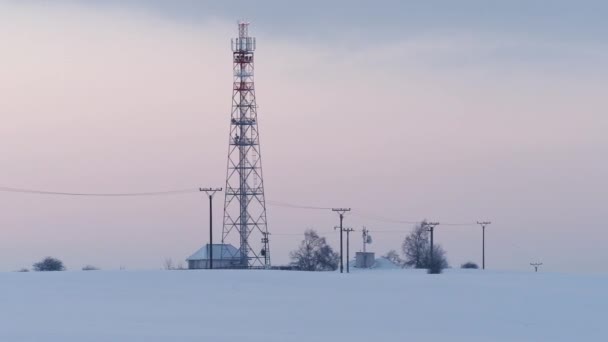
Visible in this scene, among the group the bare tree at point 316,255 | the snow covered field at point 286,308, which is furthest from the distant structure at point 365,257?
the snow covered field at point 286,308

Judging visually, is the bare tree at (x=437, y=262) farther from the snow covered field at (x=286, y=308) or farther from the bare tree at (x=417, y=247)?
the snow covered field at (x=286, y=308)

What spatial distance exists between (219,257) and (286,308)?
49064 mm

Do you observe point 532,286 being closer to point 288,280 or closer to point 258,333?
point 288,280

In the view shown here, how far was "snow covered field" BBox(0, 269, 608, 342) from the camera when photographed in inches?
1384

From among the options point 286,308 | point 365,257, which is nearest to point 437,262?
point 365,257

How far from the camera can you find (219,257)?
9344cm

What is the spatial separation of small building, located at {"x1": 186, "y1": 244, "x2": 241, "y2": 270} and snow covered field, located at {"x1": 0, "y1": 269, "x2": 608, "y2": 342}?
22.4 metres

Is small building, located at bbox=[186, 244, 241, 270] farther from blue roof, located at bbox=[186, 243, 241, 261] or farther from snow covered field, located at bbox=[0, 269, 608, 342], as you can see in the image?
snow covered field, located at bbox=[0, 269, 608, 342]

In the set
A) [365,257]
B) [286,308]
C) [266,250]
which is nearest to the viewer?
[286,308]

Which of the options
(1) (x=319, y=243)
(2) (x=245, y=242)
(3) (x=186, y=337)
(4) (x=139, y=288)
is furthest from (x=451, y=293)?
(1) (x=319, y=243)

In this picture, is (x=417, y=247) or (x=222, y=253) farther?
(x=417, y=247)

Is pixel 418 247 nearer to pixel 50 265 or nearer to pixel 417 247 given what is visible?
pixel 417 247

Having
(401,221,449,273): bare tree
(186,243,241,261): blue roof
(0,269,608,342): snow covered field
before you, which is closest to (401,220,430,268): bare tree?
(401,221,449,273): bare tree

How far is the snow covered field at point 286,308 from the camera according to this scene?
35.2 meters
